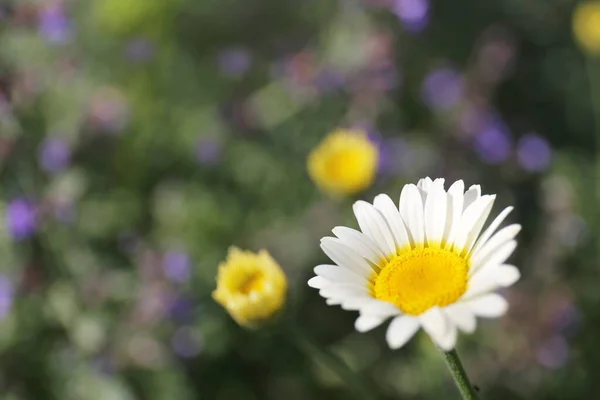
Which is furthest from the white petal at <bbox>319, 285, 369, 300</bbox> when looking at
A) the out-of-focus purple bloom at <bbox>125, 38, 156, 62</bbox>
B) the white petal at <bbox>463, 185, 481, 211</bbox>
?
the out-of-focus purple bloom at <bbox>125, 38, 156, 62</bbox>

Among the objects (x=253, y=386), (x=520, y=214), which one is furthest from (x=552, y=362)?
(x=253, y=386)

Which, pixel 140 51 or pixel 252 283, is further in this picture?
pixel 140 51

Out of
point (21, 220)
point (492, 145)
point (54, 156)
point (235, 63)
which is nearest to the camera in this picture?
point (21, 220)

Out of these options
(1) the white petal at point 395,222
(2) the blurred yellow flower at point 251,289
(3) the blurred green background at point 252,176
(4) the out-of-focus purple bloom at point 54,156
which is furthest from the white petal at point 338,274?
(4) the out-of-focus purple bloom at point 54,156

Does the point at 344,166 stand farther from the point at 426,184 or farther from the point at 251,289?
the point at 426,184

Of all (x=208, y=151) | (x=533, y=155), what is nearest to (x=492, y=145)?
(x=533, y=155)

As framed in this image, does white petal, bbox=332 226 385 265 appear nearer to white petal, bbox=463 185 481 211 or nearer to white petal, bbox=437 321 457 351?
white petal, bbox=463 185 481 211

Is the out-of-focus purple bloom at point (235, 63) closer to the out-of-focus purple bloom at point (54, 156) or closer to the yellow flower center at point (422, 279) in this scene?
the out-of-focus purple bloom at point (54, 156)
